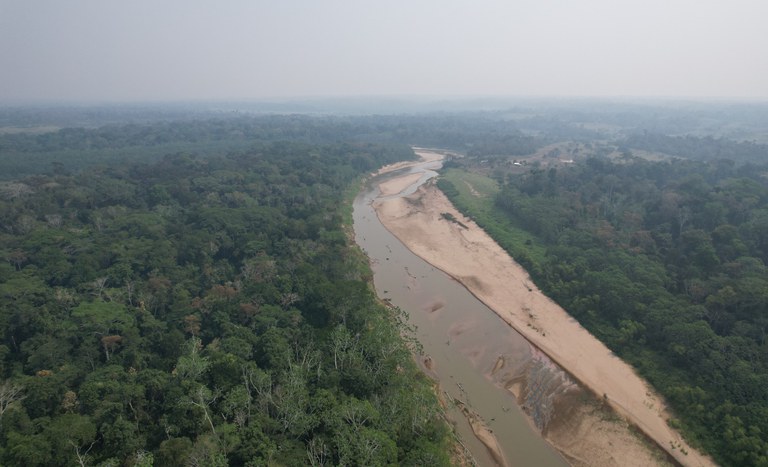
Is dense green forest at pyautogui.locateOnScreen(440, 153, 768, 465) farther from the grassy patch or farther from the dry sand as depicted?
the dry sand

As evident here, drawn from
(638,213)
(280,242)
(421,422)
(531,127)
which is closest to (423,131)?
(531,127)

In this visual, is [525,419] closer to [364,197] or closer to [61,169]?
[364,197]

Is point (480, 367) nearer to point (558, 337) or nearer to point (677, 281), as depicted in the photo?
point (558, 337)

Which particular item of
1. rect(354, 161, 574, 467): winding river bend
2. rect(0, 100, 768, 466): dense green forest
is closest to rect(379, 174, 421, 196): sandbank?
rect(0, 100, 768, 466): dense green forest

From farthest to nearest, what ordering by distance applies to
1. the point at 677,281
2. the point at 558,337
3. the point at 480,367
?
the point at 677,281 → the point at 558,337 → the point at 480,367

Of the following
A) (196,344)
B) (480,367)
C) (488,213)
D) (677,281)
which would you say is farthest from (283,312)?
(488,213)

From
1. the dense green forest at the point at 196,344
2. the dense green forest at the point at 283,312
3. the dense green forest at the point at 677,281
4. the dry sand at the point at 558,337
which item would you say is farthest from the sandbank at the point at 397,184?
the dense green forest at the point at 196,344
